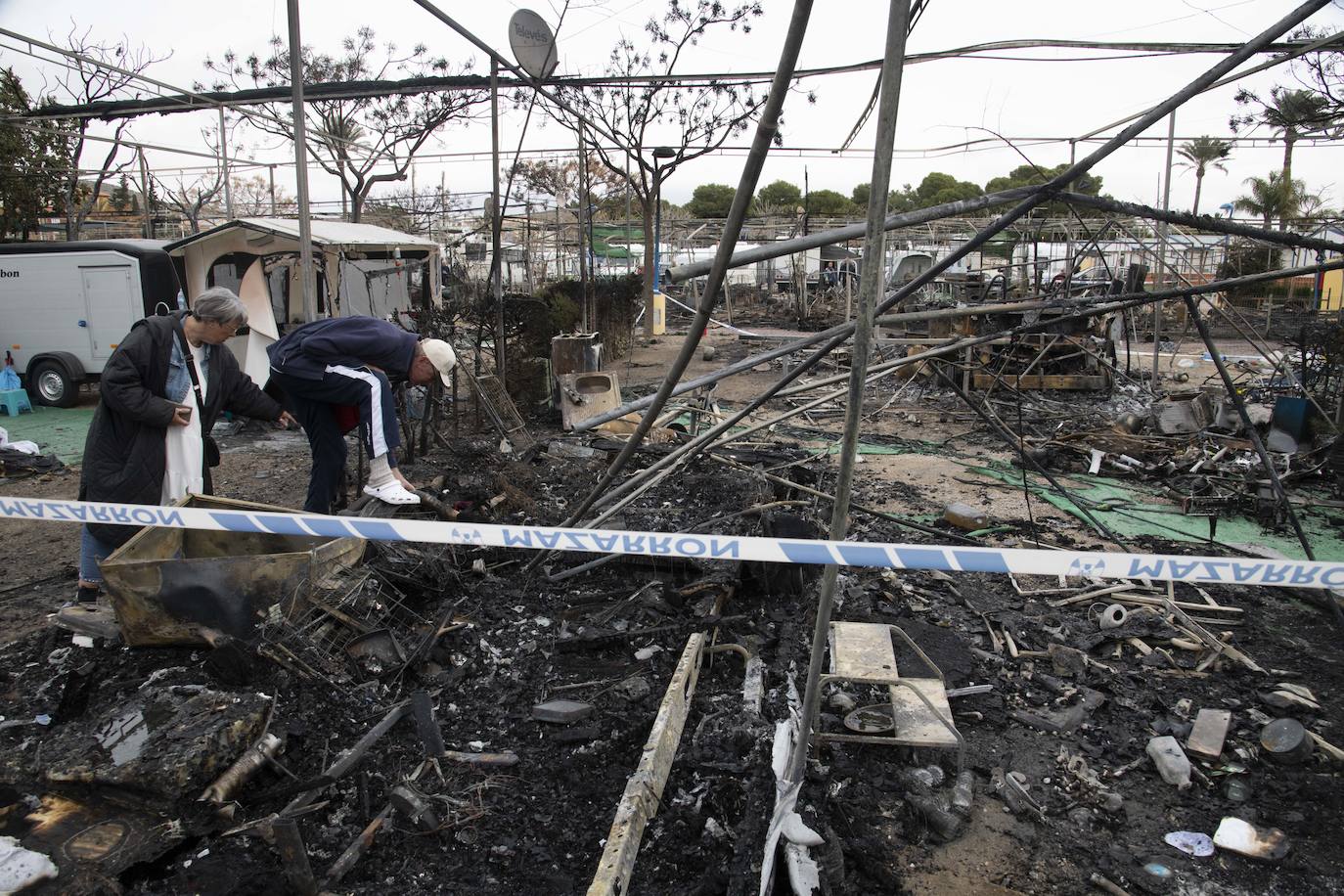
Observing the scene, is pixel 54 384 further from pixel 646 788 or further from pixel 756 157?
pixel 756 157

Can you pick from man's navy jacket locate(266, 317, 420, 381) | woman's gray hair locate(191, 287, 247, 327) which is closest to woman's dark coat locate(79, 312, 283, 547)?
woman's gray hair locate(191, 287, 247, 327)

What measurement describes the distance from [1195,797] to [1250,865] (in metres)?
0.39

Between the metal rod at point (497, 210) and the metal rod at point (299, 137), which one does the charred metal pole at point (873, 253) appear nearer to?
the metal rod at point (299, 137)

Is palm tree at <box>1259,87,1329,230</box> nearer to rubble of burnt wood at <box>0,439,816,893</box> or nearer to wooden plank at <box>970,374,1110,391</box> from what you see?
wooden plank at <box>970,374,1110,391</box>

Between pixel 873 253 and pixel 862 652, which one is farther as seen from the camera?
pixel 862 652

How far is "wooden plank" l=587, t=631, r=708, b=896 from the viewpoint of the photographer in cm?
239

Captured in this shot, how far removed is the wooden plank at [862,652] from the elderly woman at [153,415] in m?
3.56

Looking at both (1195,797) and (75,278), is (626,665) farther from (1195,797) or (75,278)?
(75,278)

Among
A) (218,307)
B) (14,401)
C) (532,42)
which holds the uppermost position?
(532,42)

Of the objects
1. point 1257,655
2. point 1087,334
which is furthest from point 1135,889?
point 1087,334

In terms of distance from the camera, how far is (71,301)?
34.9 feet

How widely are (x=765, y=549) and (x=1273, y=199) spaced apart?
113 ft

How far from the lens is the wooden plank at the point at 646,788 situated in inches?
94.1

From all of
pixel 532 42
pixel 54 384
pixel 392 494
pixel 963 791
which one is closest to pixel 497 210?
pixel 532 42
